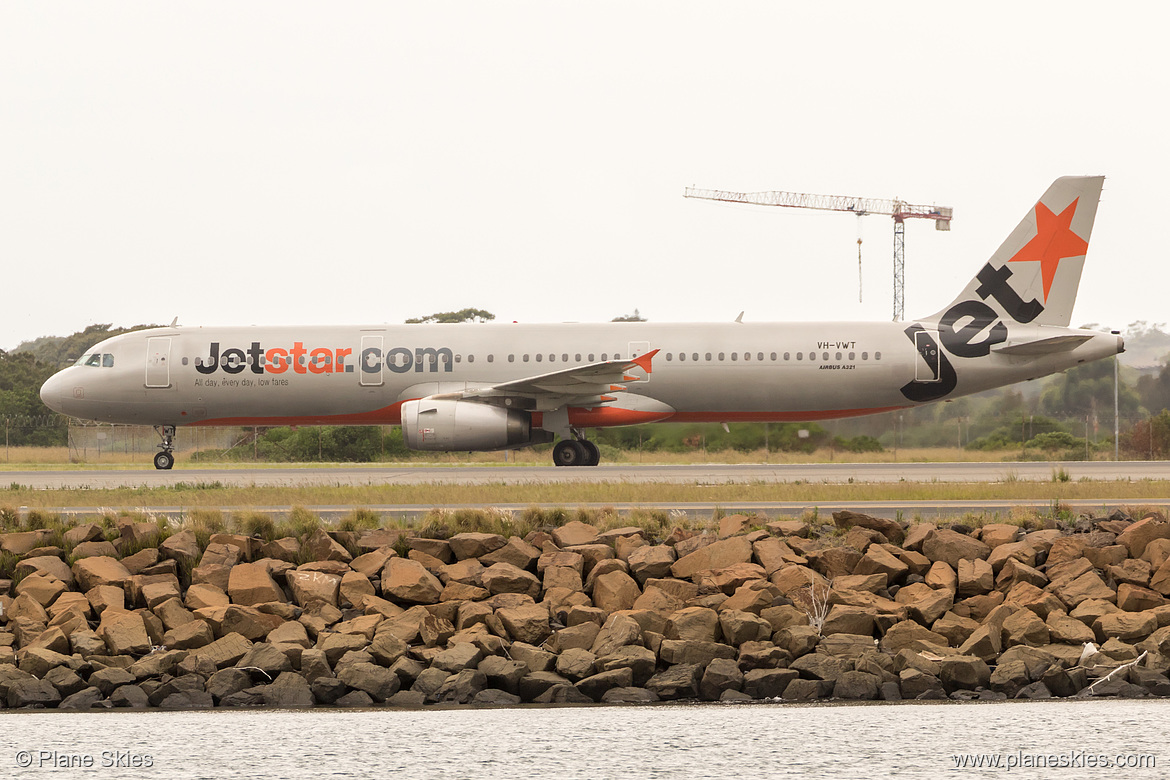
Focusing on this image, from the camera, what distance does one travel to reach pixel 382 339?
2789cm

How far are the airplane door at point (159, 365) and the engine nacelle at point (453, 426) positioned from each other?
6666 mm

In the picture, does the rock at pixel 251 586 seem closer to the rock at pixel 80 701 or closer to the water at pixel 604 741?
the rock at pixel 80 701

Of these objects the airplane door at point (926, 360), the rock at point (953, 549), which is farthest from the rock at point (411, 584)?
the airplane door at point (926, 360)

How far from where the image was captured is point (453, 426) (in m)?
25.2

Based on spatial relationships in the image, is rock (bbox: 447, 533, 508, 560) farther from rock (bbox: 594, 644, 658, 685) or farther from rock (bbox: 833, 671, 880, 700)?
rock (bbox: 833, 671, 880, 700)

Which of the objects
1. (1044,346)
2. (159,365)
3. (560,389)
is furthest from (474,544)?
(1044,346)

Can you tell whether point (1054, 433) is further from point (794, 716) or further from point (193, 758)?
point (193, 758)

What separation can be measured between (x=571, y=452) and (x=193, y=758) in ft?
67.4

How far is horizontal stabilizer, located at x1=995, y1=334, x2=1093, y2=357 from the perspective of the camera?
1081 inches

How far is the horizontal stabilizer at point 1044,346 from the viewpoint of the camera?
27469mm

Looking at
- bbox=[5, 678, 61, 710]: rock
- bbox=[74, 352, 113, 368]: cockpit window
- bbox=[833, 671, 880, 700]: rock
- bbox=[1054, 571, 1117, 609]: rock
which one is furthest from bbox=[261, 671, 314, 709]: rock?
bbox=[74, 352, 113, 368]: cockpit window

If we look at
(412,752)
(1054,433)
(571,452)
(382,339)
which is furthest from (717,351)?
(412,752)

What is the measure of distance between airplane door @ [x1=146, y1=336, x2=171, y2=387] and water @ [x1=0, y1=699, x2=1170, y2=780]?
67.9ft

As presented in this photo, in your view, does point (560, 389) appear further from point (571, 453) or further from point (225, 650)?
point (225, 650)
